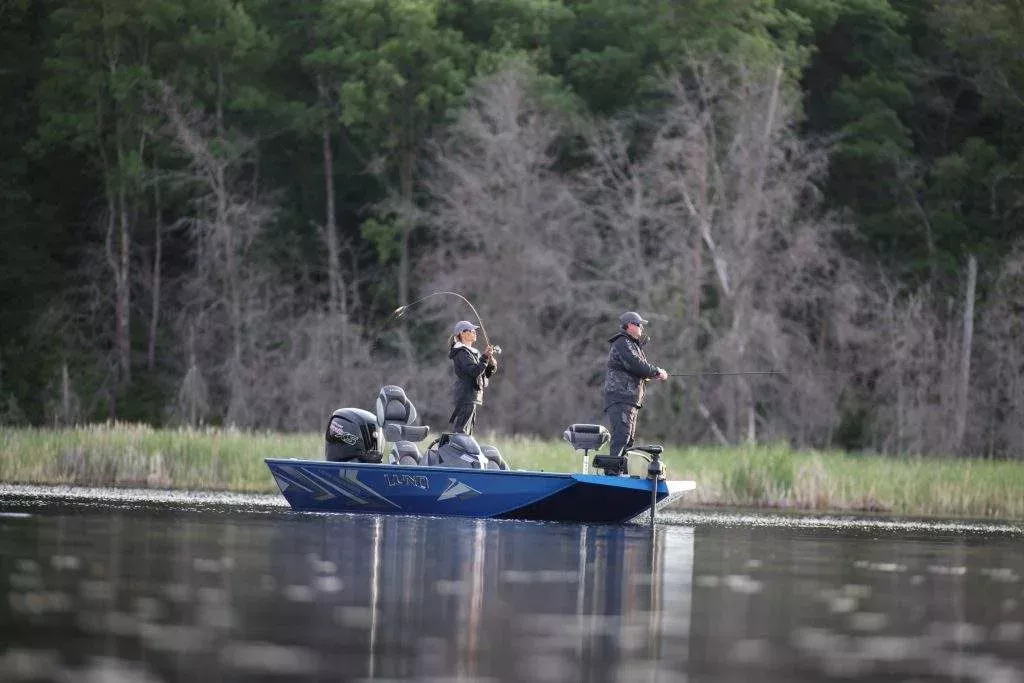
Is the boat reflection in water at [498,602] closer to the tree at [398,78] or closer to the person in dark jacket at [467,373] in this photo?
the person in dark jacket at [467,373]

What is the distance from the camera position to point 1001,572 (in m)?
14.3

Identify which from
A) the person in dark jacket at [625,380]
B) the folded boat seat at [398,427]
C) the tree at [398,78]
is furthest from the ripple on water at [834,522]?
the tree at [398,78]

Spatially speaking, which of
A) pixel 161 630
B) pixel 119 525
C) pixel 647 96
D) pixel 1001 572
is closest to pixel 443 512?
pixel 119 525

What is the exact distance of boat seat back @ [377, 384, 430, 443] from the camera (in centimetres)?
1833

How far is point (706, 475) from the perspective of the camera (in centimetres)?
2400

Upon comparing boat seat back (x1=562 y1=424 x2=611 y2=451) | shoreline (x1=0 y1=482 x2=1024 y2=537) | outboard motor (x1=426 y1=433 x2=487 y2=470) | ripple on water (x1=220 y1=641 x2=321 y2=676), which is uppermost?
boat seat back (x1=562 y1=424 x2=611 y2=451)

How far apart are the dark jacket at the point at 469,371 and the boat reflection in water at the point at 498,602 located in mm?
1966

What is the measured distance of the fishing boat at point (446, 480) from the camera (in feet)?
57.5

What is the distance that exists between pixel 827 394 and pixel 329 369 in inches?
400

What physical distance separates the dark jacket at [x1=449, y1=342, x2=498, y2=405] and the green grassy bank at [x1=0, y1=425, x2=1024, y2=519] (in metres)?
5.40

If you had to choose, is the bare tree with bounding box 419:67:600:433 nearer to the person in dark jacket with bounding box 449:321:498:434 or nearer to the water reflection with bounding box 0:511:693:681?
the person in dark jacket with bounding box 449:321:498:434

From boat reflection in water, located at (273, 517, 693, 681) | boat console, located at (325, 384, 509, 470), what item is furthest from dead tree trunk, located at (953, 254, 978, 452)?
boat reflection in water, located at (273, 517, 693, 681)

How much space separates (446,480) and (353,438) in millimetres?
1242

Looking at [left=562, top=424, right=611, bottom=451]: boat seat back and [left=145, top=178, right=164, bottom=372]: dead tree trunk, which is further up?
[left=145, top=178, right=164, bottom=372]: dead tree trunk
